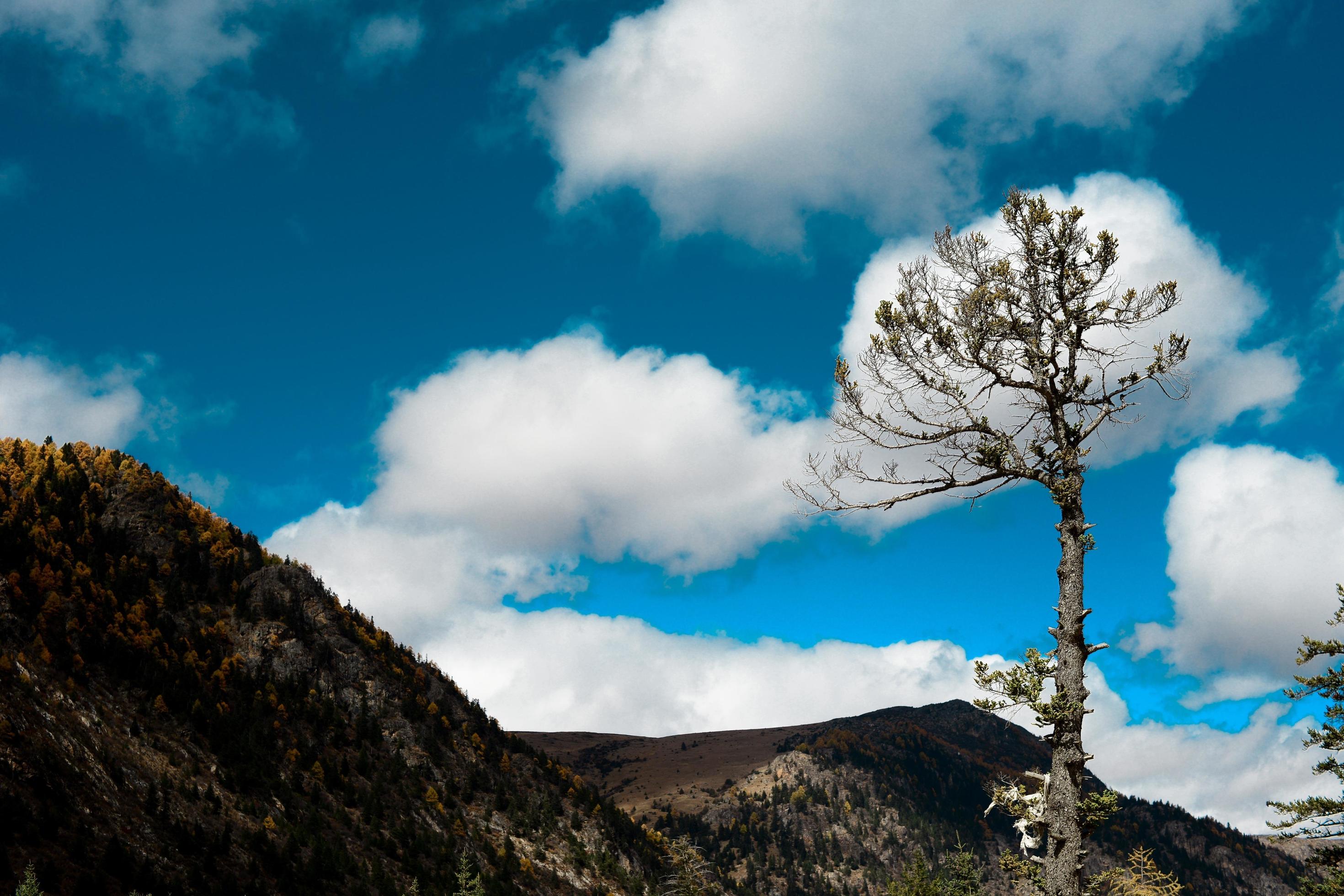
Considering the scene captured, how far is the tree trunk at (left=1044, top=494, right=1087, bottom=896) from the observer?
10141 millimetres

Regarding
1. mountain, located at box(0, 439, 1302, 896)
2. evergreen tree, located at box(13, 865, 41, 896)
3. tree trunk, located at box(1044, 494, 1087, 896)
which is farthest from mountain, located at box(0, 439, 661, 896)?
tree trunk, located at box(1044, 494, 1087, 896)

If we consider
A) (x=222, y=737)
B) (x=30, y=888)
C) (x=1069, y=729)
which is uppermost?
(x=222, y=737)

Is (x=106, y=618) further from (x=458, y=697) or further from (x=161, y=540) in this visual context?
(x=458, y=697)

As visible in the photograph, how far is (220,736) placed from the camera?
259 feet

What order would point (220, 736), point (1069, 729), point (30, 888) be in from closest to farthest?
point (1069, 729)
point (30, 888)
point (220, 736)

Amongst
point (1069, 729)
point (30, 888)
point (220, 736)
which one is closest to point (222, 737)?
A: point (220, 736)

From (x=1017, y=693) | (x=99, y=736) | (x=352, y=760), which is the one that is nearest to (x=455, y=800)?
(x=352, y=760)

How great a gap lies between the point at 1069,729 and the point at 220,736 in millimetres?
87963

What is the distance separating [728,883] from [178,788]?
157278 millimetres

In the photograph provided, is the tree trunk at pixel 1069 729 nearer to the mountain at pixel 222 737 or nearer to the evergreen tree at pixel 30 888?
the evergreen tree at pixel 30 888

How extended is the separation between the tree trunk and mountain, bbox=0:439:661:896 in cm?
4777

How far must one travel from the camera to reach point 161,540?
102 metres

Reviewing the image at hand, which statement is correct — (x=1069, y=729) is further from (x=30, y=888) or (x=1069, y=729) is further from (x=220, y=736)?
(x=220, y=736)

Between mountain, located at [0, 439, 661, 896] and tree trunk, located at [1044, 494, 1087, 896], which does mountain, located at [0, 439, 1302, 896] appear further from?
tree trunk, located at [1044, 494, 1087, 896]
